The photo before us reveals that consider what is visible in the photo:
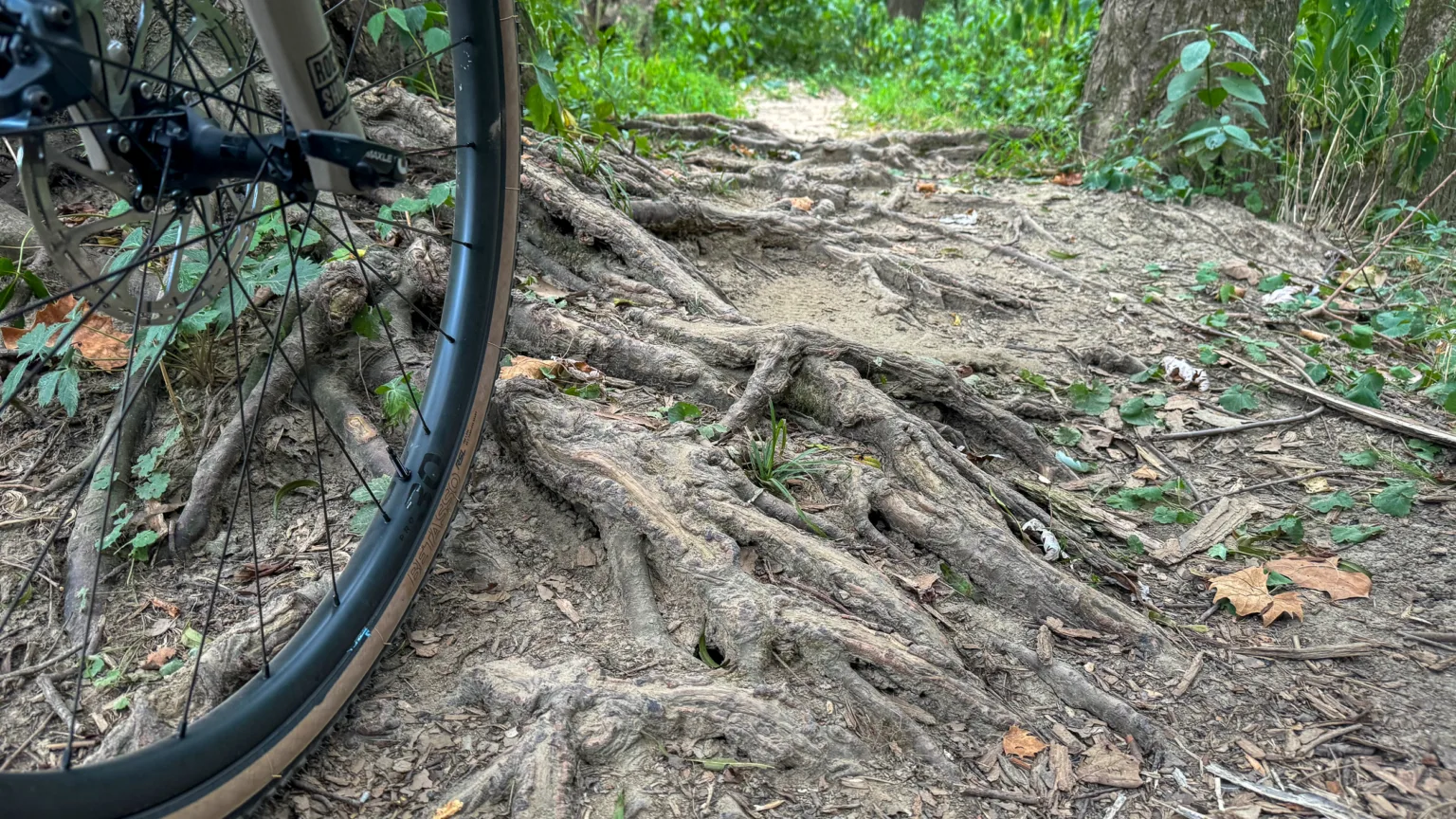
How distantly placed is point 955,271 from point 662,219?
1.24 m

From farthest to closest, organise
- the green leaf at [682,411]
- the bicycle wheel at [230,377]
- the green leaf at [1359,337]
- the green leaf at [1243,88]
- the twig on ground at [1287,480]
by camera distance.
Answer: the green leaf at [1243,88], the green leaf at [1359,337], the twig on ground at [1287,480], the green leaf at [682,411], the bicycle wheel at [230,377]

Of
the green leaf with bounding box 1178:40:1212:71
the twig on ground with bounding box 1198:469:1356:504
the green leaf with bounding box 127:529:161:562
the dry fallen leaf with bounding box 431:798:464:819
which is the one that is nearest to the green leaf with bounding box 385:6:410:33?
the green leaf with bounding box 127:529:161:562

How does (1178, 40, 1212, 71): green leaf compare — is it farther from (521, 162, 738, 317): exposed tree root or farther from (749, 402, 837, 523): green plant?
(749, 402, 837, 523): green plant

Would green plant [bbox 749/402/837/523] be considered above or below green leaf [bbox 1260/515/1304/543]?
above

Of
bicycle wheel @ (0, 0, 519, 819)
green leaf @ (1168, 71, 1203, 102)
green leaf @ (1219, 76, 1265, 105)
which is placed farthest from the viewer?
green leaf @ (1168, 71, 1203, 102)

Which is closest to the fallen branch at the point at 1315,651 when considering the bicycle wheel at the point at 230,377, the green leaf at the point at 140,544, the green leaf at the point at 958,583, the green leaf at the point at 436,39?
the green leaf at the point at 958,583

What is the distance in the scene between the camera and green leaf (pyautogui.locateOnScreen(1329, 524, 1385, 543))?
6.86ft

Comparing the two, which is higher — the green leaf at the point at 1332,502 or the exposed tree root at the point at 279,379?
the exposed tree root at the point at 279,379

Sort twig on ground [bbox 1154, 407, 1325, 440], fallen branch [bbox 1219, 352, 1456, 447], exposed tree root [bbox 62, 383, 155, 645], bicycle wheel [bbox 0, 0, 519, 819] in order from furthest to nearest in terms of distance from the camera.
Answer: twig on ground [bbox 1154, 407, 1325, 440] → fallen branch [bbox 1219, 352, 1456, 447] → exposed tree root [bbox 62, 383, 155, 645] → bicycle wheel [bbox 0, 0, 519, 819]

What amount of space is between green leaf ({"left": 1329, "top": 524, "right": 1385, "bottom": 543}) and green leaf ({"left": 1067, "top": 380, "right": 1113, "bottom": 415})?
0.69 metres

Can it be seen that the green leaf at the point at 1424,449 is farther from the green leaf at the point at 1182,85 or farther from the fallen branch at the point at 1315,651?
the green leaf at the point at 1182,85

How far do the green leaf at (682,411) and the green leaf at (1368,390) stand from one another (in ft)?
6.64

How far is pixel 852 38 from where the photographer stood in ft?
36.4

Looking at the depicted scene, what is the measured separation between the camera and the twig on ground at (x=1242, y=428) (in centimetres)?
257
